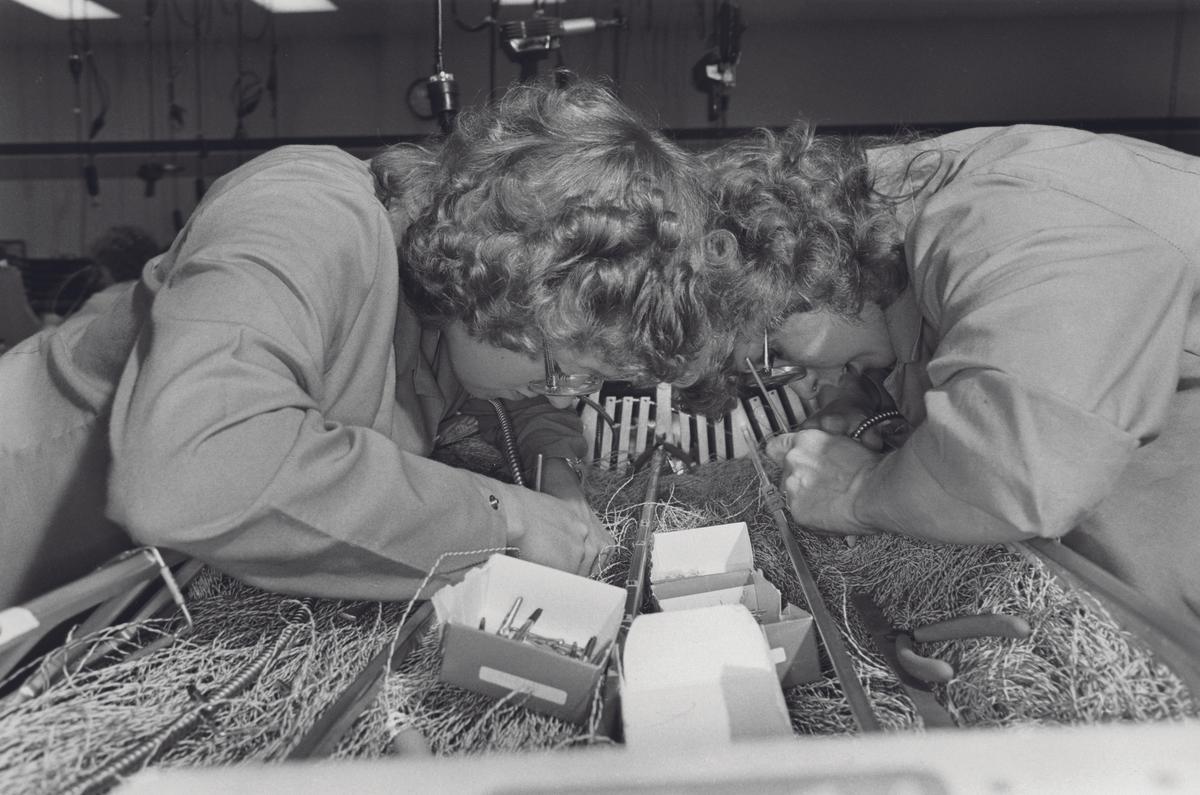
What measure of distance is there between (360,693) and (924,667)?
72 cm

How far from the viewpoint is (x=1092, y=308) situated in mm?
1222

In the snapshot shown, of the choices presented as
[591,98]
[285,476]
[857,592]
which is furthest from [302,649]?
[591,98]

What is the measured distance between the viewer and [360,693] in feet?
3.47

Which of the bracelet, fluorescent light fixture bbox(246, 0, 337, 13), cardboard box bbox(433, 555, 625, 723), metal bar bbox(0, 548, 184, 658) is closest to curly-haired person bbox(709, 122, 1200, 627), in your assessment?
the bracelet

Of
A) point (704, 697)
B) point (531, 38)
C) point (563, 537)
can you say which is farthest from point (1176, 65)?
point (704, 697)

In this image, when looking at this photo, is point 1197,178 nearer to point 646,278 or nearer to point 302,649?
point 646,278

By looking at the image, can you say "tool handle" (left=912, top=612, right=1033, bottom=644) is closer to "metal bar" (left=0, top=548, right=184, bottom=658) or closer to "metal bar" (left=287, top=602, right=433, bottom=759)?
"metal bar" (left=287, top=602, right=433, bottom=759)

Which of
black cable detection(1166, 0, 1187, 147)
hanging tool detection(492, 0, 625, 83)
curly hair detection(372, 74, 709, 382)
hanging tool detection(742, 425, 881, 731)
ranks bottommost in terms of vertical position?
hanging tool detection(742, 425, 881, 731)

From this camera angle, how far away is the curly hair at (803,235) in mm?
1729

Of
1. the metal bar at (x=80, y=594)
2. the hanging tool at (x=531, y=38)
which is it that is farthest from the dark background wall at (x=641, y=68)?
the metal bar at (x=80, y=594)

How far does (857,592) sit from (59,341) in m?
1.43

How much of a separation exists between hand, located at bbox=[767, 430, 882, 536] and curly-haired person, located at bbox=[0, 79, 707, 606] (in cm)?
29

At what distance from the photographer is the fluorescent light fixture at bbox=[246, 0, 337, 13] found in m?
8.07

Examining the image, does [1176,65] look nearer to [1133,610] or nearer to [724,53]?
[724,53]
